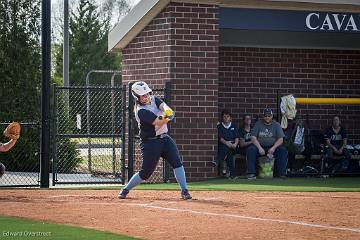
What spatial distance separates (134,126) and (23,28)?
20.3 ft

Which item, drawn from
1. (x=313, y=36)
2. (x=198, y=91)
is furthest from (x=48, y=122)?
(x=313, y=36)

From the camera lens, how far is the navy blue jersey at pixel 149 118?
15891mm

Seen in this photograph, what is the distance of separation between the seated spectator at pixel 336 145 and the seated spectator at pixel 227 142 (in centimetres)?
215

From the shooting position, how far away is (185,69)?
21.0 metres

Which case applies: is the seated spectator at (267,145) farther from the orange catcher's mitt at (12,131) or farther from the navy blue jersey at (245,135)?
the orange catcher's mitt at (12,131)

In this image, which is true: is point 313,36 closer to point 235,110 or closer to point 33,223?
point 235,110

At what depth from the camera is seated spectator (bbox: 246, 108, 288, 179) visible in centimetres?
2120

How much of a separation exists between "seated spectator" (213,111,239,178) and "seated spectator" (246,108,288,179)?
347 mm

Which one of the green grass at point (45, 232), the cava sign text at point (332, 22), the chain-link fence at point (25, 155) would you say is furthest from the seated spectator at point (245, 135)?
the green grass at point (45, 232)

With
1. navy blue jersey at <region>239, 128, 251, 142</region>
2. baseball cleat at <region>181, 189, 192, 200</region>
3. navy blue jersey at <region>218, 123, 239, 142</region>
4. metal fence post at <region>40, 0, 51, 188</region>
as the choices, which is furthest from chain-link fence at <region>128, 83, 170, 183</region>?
baseball cleat at <region>181, 189, 192, 200</region>

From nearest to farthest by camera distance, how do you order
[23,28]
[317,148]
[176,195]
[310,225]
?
[310,225] → [176,195] → [317,148] → [23,28]

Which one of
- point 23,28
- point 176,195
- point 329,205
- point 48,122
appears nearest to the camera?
point 329,205

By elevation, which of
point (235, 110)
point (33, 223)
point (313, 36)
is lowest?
point (33, 223)

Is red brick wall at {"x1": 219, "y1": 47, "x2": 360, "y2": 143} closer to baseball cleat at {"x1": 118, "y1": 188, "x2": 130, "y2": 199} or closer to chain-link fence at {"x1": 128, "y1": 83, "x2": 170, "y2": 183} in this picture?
chain-link fence at {"x1": 128, "y1": 83, "x2": 170, "y2": 183}
